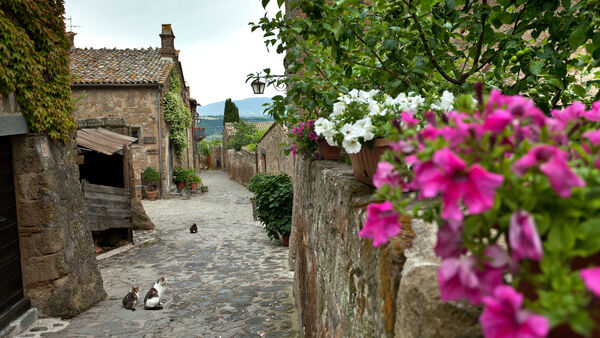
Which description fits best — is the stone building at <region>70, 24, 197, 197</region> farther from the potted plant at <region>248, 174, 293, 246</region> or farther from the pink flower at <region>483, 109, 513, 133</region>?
the pink flower at <region>483, 109, 513, 133</region>

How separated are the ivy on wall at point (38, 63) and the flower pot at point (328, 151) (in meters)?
3.26

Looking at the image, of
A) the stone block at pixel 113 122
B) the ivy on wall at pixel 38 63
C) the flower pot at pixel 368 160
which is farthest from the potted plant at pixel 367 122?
the stone block at pixel 113 122

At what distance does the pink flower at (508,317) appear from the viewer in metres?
0.54

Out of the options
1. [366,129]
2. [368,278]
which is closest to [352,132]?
[366,129]

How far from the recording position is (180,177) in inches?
805

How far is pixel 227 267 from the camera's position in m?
7.47

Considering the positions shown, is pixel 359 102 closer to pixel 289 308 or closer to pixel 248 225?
pixel 289 308

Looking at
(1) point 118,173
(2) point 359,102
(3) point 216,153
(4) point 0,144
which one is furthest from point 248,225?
(3) point 216,153

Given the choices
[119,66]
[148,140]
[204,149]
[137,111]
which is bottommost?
[148,140]

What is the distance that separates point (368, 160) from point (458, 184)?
1297 millimetres

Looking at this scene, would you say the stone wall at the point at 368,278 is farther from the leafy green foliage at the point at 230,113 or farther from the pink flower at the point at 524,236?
the leafy green foliage at the point at 230,113

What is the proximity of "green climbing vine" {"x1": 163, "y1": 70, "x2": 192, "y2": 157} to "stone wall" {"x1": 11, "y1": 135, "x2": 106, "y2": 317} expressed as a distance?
13325mm

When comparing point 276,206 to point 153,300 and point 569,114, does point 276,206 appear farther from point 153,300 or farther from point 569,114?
point 569,114

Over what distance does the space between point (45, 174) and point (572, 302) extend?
545 cm
